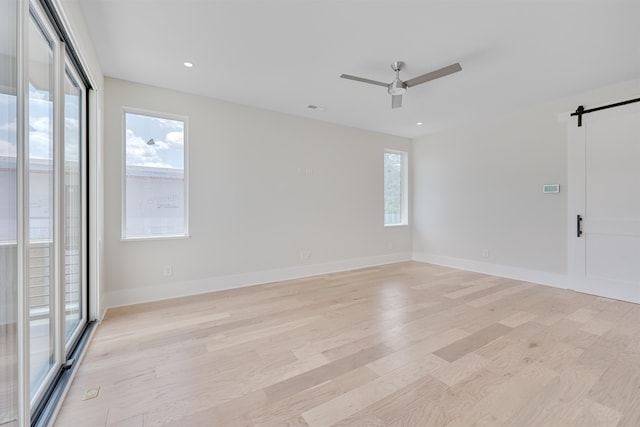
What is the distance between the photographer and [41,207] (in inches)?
68.1

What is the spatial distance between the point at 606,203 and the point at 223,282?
5.20m

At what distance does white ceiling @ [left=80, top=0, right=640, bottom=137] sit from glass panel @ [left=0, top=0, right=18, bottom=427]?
4.20ft

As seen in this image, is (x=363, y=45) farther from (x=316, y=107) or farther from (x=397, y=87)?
(x=316, y=107)

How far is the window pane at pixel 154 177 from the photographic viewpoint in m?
3.48

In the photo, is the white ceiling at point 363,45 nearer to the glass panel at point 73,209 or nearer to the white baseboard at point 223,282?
the glass panel at point 73,209

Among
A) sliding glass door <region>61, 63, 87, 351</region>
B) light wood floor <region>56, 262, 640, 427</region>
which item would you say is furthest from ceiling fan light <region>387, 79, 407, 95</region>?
sliding glass door <region>61, 63, 87, 351</region>

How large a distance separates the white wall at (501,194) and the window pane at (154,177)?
4.69 meters

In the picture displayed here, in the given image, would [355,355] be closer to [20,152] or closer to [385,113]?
[20,152]

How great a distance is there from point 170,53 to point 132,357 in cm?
279

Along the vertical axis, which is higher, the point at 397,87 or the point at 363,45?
the point at 363,45

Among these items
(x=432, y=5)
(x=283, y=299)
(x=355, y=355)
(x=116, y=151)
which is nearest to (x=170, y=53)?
(x=116, y=151)

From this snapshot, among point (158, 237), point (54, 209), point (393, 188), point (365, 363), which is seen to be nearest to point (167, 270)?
point (158, 237)

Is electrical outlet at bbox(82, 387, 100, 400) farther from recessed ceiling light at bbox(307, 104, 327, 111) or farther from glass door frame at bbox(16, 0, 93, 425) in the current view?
recessed ceiling light at bbox(307, 104, 327, 111)

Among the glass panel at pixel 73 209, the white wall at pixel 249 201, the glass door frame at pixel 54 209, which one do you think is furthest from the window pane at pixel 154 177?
the glass panel at pixel 73 209
